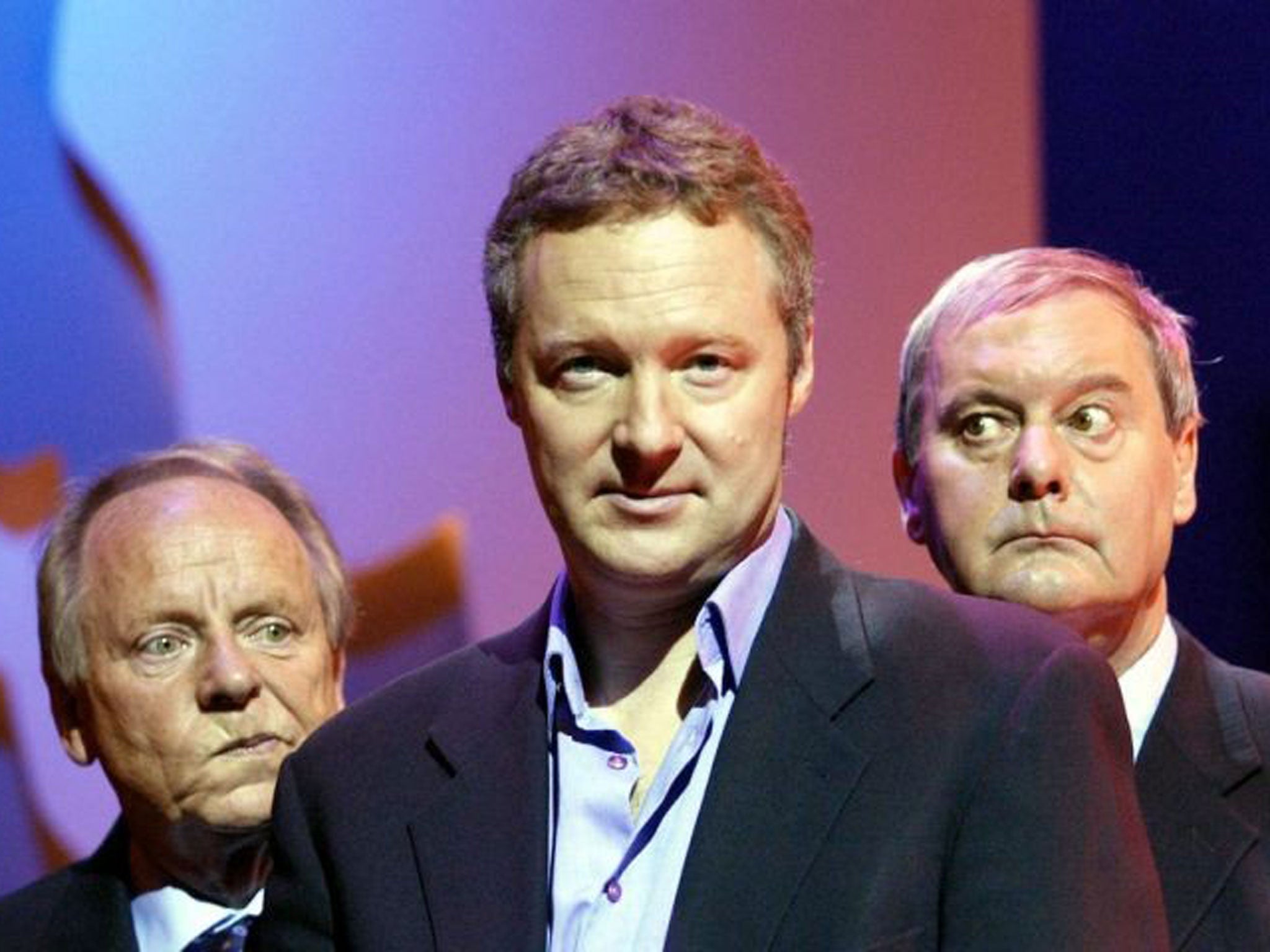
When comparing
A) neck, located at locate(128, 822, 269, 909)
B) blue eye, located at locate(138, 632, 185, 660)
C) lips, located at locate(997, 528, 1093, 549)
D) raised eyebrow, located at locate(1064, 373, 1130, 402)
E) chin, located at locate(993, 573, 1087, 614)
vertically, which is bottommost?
neck, located at locate(128, 822, 269, 909)

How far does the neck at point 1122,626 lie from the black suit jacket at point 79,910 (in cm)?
109

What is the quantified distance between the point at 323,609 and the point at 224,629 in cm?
13

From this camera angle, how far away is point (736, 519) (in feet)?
6.42

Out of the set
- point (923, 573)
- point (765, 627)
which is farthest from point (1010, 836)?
point (923, 573)

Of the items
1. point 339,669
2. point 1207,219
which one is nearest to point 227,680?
point 339,669

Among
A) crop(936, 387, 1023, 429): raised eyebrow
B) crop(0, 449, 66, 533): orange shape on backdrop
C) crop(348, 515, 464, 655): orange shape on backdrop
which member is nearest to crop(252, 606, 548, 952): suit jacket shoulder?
crop(936, 387, 1023, 429): raised eyebrow

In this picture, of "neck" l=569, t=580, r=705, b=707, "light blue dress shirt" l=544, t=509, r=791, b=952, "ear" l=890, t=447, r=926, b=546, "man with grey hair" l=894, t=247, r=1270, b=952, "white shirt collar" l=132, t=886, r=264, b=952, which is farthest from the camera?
"white shirt collar" l=132, t=886, r=264, b=952

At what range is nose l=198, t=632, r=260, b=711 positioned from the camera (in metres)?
2.66

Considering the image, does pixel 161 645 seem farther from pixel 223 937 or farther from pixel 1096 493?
pixel 1096 493

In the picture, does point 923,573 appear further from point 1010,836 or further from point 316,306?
point 1010,836

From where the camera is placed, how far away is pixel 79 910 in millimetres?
2756

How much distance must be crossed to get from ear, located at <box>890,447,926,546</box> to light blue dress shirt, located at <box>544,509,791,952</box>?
21.7 inches

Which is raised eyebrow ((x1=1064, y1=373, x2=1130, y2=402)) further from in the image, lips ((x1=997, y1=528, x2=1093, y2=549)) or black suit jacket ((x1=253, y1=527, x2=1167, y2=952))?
black suit jacket ((x1=253, y1=527, x2=1167, y2=952))

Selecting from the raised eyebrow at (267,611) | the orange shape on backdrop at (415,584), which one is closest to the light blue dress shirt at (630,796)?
the raised eyebrow at (267,611)
